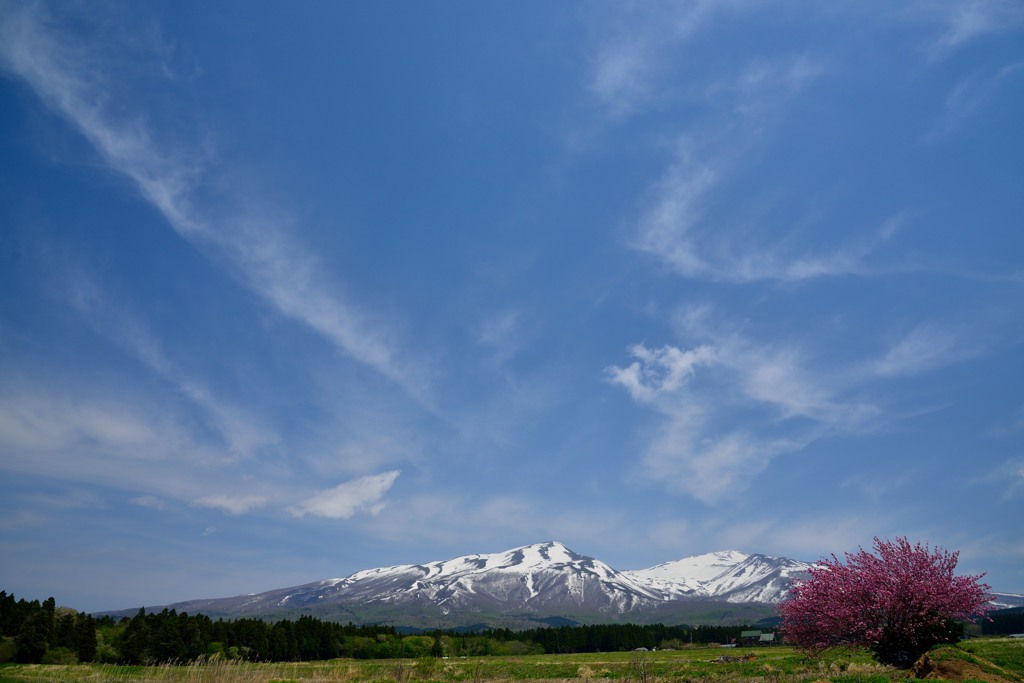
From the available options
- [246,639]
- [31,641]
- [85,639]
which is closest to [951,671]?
[31,641]

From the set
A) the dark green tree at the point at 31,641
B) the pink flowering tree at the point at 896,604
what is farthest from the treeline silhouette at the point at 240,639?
the pink flowering tree at the point at 896,604

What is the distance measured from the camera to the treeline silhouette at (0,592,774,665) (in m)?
80.2

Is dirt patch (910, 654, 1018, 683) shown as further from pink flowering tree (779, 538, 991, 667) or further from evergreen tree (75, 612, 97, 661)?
evergreen tree (75, 612, 97, 661)

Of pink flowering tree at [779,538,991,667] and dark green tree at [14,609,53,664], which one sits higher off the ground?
pink flowering tree at [779,538,991,667]

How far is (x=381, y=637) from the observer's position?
14188 cm

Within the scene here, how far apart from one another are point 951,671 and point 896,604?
321cm

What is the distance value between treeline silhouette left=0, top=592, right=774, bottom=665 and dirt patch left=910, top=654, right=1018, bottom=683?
4487 centimetres

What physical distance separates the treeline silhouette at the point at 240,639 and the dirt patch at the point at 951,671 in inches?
1767

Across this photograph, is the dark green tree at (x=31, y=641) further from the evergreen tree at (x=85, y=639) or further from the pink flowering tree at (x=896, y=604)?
the pink flowering tree at (x=896, y=604)

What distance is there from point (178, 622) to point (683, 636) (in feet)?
434

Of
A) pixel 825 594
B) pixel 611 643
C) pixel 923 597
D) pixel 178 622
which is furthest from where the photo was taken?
pixel 611 643

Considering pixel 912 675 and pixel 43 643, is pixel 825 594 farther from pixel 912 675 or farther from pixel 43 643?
pixel 43 643

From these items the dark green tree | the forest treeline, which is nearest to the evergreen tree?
→ the forest treeline

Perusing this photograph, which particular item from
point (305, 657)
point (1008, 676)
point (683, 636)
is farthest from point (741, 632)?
point (1008, 676)
